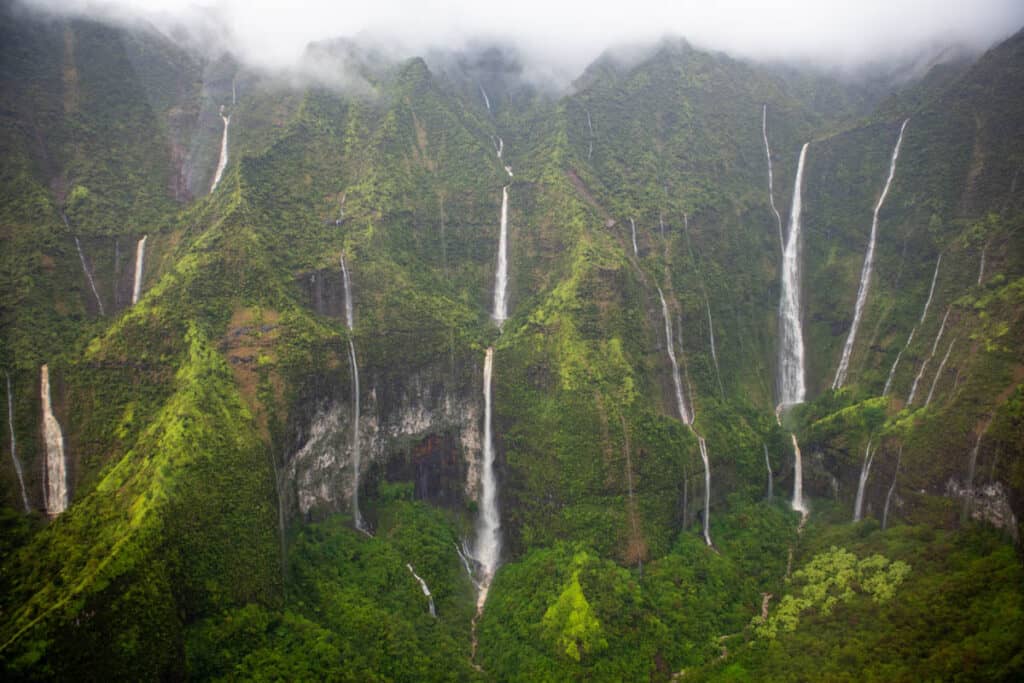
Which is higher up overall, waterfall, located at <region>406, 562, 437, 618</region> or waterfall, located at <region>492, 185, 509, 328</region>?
waterfall, located at <region>492, 185, 509, 328</region>

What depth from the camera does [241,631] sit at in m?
21.0

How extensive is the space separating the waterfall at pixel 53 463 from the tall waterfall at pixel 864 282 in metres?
40.8

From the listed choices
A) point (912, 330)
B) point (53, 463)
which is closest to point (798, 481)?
point (912, 330)

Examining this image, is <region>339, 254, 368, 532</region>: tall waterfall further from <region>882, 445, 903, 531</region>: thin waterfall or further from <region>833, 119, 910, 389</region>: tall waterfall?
<region>833, 119, 910, 389</region>: tall waterfall

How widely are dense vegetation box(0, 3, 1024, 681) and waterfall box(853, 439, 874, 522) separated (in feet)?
1.24

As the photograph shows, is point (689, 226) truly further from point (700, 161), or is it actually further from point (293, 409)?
point (293, 409)

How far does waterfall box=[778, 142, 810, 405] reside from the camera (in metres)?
40.6

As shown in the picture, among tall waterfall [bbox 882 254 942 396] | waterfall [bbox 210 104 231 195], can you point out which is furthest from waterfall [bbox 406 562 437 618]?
tall waterfall [bbox 882 254 942 396]

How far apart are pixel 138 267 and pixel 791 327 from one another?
40790mm

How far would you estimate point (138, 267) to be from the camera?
109 ft

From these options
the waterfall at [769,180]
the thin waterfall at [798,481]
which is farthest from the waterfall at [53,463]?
the waterfall at [769,180]

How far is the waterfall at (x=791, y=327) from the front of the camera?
40625mm

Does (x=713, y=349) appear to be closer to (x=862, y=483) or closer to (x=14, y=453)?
(x=862, y=483)

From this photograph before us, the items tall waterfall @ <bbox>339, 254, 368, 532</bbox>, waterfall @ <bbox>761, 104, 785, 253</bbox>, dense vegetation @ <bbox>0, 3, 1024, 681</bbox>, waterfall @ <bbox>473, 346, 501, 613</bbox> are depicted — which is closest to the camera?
dense vegetation @ <bbox>0, 3, 1024, 681</bbox>
